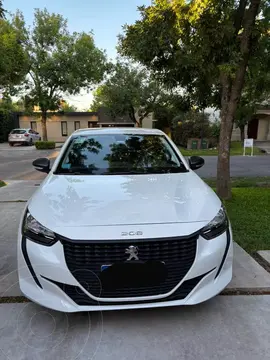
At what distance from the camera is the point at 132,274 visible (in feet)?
6.59

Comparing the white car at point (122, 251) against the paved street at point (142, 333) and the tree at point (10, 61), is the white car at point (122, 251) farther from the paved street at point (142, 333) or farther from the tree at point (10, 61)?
the tree at point (10, 61)

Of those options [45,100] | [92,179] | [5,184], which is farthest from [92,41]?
[92,179]

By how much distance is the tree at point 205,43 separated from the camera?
4289 millimetres

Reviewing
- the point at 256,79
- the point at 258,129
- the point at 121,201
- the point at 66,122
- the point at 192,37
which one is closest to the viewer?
the point at 121,201

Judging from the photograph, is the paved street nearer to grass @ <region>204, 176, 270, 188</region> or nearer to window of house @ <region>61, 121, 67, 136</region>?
grass @ <region>204, 176, 270, 188</region>

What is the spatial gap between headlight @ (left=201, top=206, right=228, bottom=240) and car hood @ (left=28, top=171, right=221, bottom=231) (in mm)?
48

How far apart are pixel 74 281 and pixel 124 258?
383 millimetres

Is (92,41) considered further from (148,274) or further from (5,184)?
(148,274)

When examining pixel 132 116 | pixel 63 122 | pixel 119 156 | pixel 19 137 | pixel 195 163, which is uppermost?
pixel 132 116

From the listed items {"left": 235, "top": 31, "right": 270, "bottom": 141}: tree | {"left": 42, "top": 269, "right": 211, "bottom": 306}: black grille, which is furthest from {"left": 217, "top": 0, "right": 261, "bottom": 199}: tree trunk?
{"left": 42, "top": 269, "right": 211, "bottom": 306}: black grille

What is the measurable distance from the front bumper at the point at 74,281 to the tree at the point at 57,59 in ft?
73.4

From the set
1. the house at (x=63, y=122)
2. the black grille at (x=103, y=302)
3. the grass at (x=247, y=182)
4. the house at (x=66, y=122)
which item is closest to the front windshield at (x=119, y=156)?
the black grille at (x=103, y=302)

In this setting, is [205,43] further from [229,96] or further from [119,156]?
[119,156]

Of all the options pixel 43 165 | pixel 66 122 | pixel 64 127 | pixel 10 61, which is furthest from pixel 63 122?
pixel 43 165
